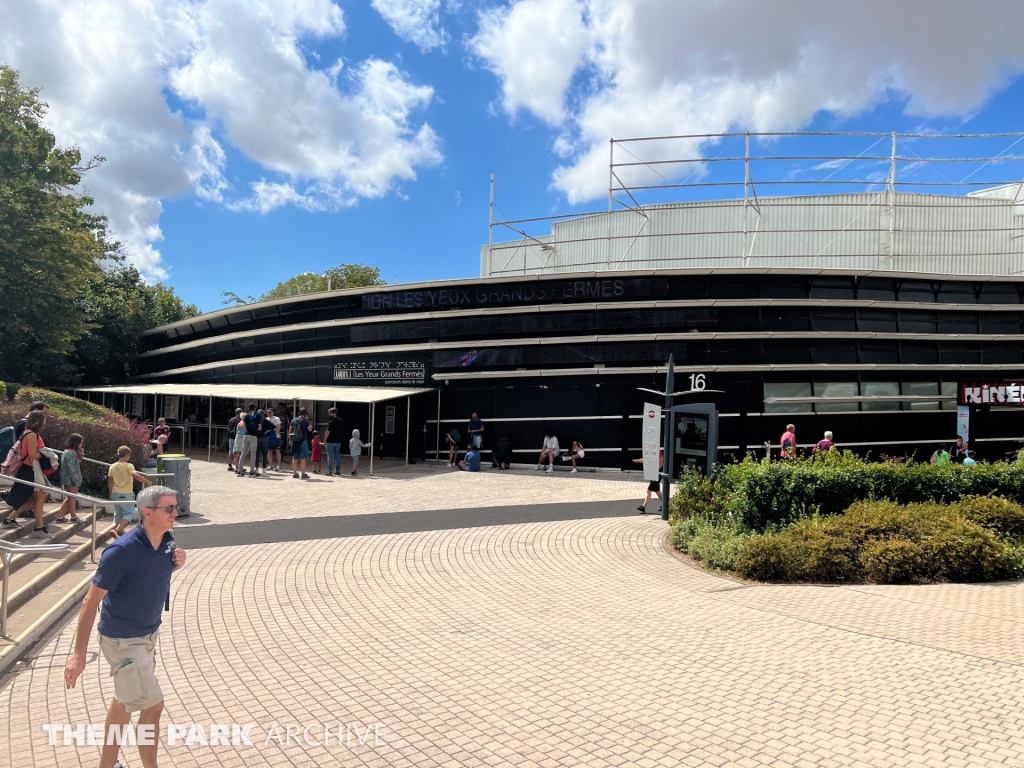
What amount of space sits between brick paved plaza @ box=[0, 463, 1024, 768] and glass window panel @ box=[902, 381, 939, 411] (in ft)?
46.5

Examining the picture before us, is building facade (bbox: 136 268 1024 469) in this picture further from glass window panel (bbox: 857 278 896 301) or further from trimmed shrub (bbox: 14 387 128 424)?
trimmed shrub (bbox: 14 387 128 424)

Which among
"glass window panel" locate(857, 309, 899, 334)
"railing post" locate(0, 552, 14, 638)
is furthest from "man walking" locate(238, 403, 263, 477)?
"glass window panel" locate(857, 309, 899, 334)

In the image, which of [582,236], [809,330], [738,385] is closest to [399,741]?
[738,385]

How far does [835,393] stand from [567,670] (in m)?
17.4

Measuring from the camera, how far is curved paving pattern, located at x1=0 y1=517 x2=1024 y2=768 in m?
4.15

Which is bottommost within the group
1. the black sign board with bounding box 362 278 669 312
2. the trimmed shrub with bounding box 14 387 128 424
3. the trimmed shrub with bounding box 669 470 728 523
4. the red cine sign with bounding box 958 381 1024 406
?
the trimmed shrub with bounding box 669 470 728 523

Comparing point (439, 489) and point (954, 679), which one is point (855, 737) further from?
point (439, 489)

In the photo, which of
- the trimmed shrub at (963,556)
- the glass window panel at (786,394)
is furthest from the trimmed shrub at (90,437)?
the glass window panel at (786,394)

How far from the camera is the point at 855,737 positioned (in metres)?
4.30

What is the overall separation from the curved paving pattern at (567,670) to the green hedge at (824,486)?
202cm

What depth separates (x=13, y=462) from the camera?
9164 mm

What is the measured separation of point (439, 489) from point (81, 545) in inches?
318

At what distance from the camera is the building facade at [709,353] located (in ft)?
64.3

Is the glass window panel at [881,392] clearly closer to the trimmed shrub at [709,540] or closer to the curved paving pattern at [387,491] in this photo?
the curved paving pattern at [387,491]
